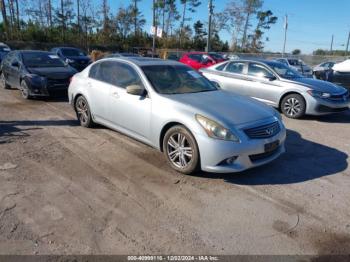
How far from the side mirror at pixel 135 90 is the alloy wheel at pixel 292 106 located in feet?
16.0

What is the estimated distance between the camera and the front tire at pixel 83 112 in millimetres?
6320

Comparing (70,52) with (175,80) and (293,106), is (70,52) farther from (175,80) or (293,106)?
(175,80)

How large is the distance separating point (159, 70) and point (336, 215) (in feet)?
11.2

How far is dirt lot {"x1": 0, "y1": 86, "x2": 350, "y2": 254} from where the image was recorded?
3.01m

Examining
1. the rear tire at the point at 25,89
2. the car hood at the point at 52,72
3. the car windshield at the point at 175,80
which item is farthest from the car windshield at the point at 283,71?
the rear tire at the point at 25,89

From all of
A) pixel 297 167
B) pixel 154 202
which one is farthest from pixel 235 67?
pixel 154 202

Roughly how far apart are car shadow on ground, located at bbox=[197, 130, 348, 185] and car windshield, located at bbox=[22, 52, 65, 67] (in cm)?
774

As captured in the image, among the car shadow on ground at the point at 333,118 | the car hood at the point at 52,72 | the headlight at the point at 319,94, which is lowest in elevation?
the car shadow on ground at the point at 333,118

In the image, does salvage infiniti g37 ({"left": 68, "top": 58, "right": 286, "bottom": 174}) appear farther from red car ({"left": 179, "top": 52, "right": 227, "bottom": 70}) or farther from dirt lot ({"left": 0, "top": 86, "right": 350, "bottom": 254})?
red car ({"left": 179, "top": 52, "right": 227, "bottom": 70})

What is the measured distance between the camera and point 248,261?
2.79m

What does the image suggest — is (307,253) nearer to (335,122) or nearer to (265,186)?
(265,186)

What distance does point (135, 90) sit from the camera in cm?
487

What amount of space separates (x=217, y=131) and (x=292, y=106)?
16.2 feet

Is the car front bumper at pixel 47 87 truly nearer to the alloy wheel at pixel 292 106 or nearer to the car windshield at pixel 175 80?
the car windshield at pixel 175 80
